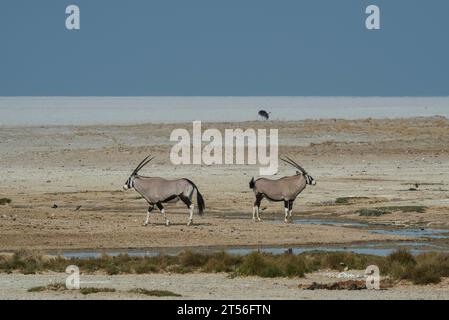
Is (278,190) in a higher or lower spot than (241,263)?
higher

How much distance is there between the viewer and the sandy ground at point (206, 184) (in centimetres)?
2453

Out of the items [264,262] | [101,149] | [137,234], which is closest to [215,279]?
[264,262]

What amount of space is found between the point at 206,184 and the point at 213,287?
18.8m

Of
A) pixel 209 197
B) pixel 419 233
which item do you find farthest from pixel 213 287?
pixel 209 197

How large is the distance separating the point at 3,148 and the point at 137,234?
25137mm

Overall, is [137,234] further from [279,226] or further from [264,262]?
[264,262]

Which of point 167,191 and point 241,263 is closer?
point 241,263

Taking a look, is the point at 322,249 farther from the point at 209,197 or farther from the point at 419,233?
the point at 209,197

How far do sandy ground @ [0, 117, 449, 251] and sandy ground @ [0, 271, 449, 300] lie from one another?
16.0 feet

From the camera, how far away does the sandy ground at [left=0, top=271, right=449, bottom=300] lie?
52.0 feet

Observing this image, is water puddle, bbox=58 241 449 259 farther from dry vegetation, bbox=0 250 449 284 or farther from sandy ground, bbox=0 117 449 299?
dry vegetation, bbox=0 250 449 284

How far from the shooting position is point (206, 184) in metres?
35.8

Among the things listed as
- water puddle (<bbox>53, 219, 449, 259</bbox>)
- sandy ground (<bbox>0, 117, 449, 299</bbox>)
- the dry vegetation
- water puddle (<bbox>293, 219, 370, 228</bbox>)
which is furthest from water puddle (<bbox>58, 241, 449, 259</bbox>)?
water puddle (<bbox>293, 219, 370, 228</bbox>)

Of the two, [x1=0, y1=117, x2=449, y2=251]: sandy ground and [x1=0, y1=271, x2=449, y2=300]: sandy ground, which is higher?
[x1=0, y1=117, x2=449, y2=251]: sandy ground
